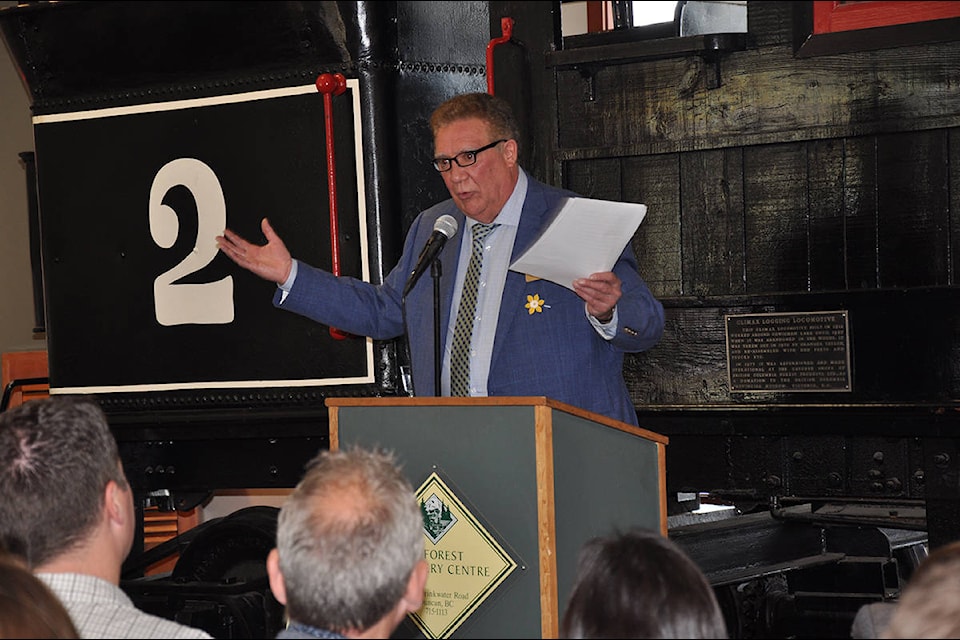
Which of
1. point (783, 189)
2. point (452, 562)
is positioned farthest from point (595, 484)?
point (783, 189)

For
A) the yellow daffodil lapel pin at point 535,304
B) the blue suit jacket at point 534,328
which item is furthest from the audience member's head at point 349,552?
the yellow daffodil lapel pin at point 535,304

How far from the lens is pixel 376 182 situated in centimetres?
475

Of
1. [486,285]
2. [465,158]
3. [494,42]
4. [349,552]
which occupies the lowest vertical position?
[349,552]

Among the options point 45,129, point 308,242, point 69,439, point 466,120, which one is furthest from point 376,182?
point 69,439

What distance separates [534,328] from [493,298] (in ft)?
0.50

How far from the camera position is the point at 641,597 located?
6.01 feet

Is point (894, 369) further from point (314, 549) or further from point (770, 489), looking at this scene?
point (314, 549)

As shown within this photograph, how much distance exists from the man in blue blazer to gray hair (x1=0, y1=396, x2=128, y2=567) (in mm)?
1315

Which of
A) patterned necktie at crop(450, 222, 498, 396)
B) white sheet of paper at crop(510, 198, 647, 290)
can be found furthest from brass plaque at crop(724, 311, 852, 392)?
white sheet of paper at crop(510, 198, 647, 290)

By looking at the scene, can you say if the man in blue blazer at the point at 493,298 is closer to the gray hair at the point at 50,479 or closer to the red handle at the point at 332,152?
the red handle at the point at 332,152

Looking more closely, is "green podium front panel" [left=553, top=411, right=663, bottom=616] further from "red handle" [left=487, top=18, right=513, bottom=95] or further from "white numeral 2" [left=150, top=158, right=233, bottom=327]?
"white numeral 2" [left=150, top=158, right=233, bottom=327]

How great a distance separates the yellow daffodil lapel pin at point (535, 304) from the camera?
3697 mm

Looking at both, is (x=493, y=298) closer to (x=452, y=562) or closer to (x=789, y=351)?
(x=452, y=562)

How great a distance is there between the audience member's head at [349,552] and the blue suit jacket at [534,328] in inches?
60.2
